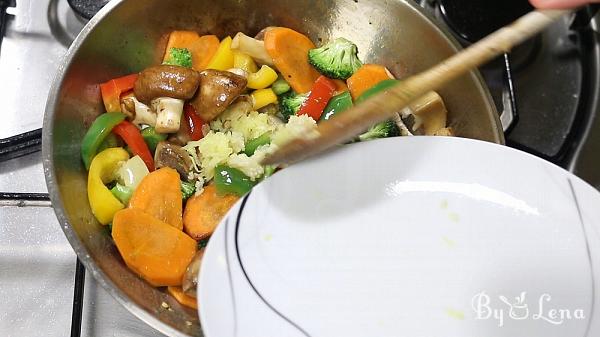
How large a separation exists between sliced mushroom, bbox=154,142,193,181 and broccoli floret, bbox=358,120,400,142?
417 mm

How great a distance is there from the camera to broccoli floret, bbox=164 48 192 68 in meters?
1.53

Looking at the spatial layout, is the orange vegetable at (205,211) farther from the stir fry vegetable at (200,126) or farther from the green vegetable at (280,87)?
the green vegetable at (280,87)

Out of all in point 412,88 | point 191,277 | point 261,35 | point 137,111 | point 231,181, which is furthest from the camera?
point 261,35

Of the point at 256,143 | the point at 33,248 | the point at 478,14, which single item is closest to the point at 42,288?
the point at 33,248

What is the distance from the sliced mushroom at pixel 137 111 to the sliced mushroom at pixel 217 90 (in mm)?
116

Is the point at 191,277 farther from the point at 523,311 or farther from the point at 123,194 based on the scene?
the point at 523,311

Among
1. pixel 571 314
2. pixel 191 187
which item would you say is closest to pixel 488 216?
pixel 571 314

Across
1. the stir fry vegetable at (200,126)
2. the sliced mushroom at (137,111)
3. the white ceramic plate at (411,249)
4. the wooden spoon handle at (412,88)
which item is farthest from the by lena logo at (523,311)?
the sliced mushroom at (137,111)

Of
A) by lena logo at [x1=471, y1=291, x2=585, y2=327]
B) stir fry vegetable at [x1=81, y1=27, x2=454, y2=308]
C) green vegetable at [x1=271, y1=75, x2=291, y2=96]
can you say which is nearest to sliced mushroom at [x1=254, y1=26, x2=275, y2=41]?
stir fry vegetable at [x1=81, y1=27, x2=454, y2=308]

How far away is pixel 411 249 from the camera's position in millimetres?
1029

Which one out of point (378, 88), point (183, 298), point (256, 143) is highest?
point (378, 88)

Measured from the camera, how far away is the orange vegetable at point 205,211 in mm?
1367

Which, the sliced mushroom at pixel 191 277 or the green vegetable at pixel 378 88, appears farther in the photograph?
the green vegetable at pixel 378 88

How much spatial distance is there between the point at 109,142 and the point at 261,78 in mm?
407
